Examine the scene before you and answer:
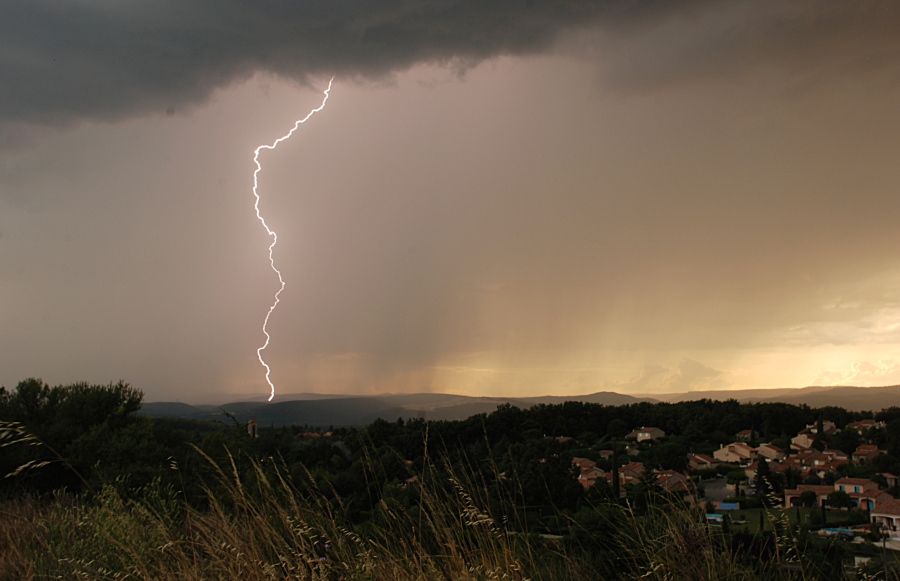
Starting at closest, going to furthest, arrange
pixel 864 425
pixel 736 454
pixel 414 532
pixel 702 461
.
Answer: pixel 414 532, pixel 702 461, pixel 736 454, pixel 864 425

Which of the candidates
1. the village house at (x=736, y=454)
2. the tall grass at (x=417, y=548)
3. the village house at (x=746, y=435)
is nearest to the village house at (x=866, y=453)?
the village house at (x=736, y=454)

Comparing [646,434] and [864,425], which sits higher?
[864,425]

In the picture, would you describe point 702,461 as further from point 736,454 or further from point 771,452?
point 771,452

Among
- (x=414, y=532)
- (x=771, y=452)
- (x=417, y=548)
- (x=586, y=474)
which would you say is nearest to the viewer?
(x=417, y=548)

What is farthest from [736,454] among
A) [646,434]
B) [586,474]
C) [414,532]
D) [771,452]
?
[414,532]

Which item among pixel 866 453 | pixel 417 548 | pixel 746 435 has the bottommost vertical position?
pixel 746 435

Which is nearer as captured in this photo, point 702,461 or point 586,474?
point 586,474

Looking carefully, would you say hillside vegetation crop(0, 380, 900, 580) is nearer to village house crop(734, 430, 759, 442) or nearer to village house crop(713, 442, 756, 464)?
village house crop(713, 442, 756, 464)

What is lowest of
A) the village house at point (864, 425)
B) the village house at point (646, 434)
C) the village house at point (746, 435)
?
the village house at point (746, 435)

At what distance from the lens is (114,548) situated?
3459mm

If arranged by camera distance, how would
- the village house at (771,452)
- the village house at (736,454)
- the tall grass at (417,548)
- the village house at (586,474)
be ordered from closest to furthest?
the tall grass at (417,548)
the village house at (586,474)
the village house at (736,454)
the village house at (771,452)

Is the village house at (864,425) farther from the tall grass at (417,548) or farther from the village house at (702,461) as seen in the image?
the tall grass at (417,548)

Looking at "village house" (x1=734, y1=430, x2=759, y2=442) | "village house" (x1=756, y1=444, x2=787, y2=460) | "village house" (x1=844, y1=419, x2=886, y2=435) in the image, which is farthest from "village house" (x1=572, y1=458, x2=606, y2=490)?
"village house" (x1=844, y1=419, x2=886, y2=435)

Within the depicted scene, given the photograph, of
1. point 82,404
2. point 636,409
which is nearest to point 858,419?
point 636,409
